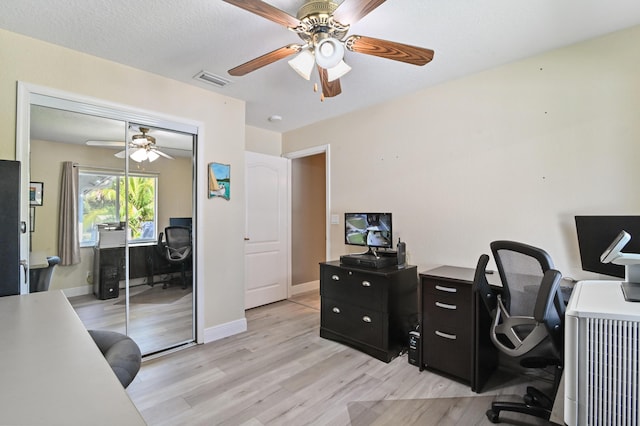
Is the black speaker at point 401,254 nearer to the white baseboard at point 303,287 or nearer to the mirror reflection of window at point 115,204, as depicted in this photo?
the white baseboard at point 303,287

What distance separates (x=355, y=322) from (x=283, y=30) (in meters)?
2.46

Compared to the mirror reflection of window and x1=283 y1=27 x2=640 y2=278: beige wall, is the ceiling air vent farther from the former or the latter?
x1=283 y1=27 x2=640 y2=278: beige wall

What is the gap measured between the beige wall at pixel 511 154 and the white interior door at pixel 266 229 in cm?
135

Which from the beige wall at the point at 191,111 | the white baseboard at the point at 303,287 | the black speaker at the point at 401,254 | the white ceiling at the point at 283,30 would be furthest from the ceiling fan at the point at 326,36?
the white baseboard at the point at 303,287

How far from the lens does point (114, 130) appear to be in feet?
8.37

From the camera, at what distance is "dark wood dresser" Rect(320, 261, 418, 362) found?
263 centimetres

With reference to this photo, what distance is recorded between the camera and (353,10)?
59.0 inches

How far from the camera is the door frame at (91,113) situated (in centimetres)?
210

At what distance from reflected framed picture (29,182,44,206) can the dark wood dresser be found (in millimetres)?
2404

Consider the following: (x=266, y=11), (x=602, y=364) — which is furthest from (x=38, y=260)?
(x=602, y=364)

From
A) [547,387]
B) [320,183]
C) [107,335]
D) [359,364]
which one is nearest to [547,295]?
[547,387]

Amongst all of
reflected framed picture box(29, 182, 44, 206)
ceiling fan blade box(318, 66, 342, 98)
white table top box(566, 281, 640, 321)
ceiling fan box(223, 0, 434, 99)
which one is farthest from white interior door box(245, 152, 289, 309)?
white table top box(566, 281, 640, 321)

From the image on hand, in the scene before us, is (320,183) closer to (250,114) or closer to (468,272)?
(250,114)

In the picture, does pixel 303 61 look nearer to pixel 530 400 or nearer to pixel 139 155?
pixel 139 155
